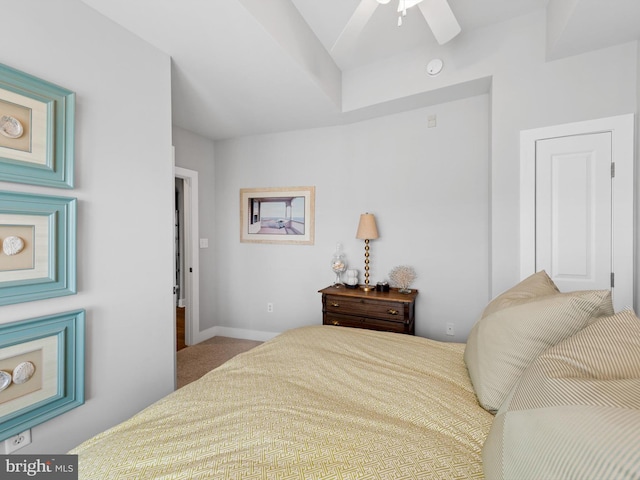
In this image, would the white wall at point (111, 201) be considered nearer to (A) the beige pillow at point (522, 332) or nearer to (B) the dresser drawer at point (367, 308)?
(B) the dresser drawer at point (367, 308)

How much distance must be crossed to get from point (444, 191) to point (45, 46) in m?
2.95

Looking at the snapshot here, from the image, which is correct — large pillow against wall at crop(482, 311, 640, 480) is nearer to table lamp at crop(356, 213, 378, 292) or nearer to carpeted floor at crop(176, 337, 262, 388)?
table lamp at crop(356, 213, 378, 292)

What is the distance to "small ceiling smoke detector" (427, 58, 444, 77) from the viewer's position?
2.55 meters

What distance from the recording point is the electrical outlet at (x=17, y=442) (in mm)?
1318

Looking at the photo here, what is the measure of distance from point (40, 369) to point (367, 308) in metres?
2.27

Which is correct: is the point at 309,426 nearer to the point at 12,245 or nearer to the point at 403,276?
the point at 12,245

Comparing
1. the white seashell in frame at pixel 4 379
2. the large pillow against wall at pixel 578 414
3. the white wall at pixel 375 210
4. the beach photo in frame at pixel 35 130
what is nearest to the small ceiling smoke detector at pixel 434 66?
the white wall at pixel 375 210

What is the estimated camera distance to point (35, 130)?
4.52 feet

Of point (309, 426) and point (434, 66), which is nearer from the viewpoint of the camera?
point (309, 426)

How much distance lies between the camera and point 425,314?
9.97 feet

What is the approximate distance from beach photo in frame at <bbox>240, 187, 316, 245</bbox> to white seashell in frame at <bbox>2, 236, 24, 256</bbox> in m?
2.52

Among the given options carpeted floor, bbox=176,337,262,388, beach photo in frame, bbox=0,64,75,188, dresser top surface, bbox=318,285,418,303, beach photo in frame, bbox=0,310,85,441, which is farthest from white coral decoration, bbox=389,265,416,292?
beach photo in frame, bbox=0,64,75,188

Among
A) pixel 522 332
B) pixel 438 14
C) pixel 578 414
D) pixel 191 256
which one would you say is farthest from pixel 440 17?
pixel 191 256

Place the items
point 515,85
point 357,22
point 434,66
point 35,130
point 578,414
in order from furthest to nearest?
point 434,66
point 515,85
point 357,22
point 35,130
point 578,414
